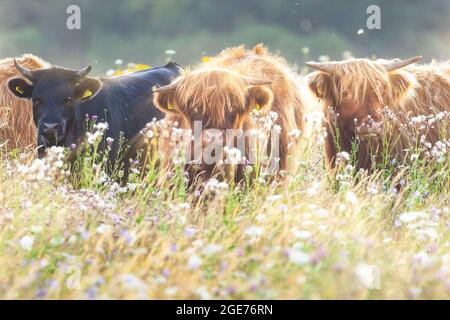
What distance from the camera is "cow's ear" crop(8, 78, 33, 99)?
686cm

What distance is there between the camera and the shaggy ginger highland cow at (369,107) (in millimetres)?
6082

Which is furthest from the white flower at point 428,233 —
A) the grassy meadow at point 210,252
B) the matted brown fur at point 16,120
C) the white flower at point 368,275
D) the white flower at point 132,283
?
the matted brown fur at point 16,120

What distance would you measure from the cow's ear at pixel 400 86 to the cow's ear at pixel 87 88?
8.91ft

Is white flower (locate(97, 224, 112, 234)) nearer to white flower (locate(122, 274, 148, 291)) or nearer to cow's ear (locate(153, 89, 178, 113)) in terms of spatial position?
white flower (locate(122, 274, 148, 291))

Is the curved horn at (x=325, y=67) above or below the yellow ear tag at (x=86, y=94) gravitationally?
above

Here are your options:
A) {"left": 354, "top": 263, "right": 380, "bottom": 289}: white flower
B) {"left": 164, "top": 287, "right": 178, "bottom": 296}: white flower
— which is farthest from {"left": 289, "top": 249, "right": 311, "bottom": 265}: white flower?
{"left": 164, "top": 287, "right": 178, "bottom": 296}: white flower

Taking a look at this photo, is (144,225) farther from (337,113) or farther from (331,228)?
(337,113)

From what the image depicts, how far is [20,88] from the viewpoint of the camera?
690cm

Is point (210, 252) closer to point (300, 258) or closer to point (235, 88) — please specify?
point (300, 258)

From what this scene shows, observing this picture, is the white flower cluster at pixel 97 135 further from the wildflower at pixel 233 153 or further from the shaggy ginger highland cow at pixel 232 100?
the wildflower at pixel 233 153

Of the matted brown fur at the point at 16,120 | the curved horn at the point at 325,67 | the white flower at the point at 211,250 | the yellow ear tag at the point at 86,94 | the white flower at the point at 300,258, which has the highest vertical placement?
the curved horn at the point at 325,67

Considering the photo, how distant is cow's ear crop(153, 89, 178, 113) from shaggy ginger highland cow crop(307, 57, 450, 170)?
3.98ft

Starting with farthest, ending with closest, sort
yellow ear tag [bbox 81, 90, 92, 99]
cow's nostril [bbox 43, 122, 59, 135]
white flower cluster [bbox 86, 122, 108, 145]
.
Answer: yellow ear tag [bbox 81, 90, 92, 99] → cow's nostril [bbox 43, 122, 59, 135] → white flower cluster [bbox 86, 122, 108, 145]
